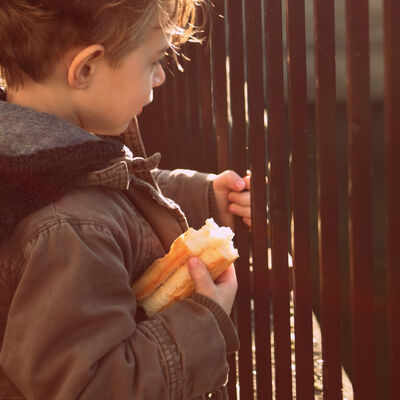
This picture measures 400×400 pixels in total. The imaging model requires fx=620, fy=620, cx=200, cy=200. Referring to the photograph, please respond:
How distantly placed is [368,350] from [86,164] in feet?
3.34

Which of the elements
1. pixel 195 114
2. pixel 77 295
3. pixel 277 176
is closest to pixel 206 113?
pixel 195 114

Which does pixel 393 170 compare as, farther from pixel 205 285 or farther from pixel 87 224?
pixel 87 224

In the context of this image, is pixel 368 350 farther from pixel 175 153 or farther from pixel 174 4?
pixel 175 153

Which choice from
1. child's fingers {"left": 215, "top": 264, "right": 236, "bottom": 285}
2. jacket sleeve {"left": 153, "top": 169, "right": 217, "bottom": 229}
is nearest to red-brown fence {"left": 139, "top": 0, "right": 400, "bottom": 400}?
jacket sleeve {"left": 153, "top": 169, "right": 217, "bottom": 229}

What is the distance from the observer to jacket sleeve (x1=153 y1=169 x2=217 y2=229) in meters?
2.33

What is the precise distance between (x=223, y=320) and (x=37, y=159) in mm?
609

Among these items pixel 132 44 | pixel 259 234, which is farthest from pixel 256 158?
pixel 132 44

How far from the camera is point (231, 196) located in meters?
2.28

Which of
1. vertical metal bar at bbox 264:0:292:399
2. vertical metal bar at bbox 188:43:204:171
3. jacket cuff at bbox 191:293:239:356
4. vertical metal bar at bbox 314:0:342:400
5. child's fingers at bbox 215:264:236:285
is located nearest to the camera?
jacket cuff at bbox 191:293:239:356

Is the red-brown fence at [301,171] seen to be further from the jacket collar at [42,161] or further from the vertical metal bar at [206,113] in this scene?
the jacket collar at [42,161]

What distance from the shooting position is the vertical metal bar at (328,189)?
184 cm

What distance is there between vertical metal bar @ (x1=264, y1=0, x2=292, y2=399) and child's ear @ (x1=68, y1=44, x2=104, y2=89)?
64 cm

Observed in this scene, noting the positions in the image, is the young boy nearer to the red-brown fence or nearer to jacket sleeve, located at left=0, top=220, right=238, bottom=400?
jacket sleeve, located at left=0, top=220, right=238, bottom=400

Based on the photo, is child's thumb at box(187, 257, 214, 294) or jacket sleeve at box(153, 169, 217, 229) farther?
jacket sleeve at box(153, 169, 217, 229)
